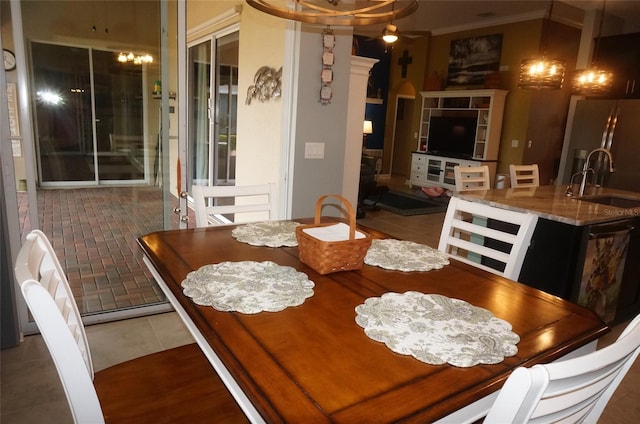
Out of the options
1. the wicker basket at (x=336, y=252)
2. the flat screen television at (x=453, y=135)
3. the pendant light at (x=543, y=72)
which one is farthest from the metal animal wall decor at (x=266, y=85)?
the flat screen television at (x=453, y=135)

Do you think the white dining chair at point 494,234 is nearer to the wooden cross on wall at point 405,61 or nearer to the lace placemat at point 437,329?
the lace placemat at point 437,329

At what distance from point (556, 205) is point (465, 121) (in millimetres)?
5714

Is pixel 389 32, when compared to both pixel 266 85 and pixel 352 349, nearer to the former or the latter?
pixel 266 85

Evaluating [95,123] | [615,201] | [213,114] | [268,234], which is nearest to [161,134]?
[95,123]

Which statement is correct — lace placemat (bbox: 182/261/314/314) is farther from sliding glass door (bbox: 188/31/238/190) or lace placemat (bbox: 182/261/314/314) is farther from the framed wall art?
the framed wall art

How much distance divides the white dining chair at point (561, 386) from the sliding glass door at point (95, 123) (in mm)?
3001

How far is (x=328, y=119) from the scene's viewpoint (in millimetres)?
3021

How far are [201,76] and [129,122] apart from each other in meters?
2.06

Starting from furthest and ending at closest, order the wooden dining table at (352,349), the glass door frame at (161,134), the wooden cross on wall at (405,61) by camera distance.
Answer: the wooden cross on wall at (405,61) < the glass door frame at (161,134) < the wooden dining table at (352,349)

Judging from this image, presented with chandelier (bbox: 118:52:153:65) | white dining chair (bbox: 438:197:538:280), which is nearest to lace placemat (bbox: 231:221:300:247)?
white dining chair (bbox: 438:197:538:280)

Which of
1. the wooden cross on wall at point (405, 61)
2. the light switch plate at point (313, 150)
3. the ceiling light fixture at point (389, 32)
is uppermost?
the wooden cross on wall at point (405, 61)

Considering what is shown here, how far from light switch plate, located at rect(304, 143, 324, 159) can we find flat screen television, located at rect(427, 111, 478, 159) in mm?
5715

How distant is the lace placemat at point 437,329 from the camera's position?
1.01m

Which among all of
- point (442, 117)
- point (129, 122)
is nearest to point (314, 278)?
point (129, 122)
